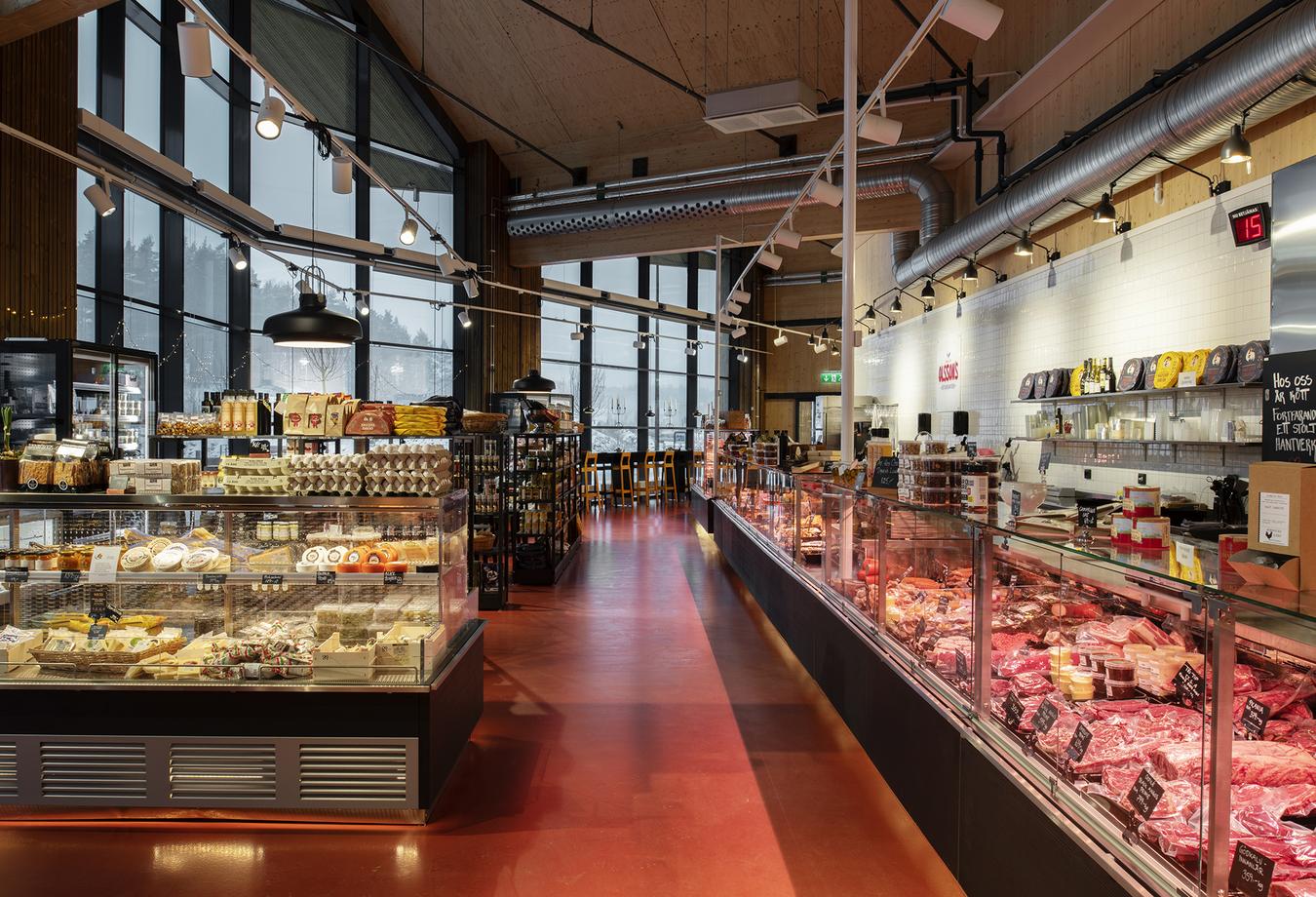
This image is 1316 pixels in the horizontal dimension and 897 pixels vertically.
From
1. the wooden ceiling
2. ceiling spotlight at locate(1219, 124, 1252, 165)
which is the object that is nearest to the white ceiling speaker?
ceiling spotlight at locate(1219, 124, 1252, 165)

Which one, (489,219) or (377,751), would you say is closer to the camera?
(377,751)

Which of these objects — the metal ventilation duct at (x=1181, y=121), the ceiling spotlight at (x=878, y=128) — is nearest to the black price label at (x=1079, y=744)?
the ceiling spotlight at (x=878, y=128)

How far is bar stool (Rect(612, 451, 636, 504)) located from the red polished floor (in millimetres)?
11438

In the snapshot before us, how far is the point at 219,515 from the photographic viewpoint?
3816 mm

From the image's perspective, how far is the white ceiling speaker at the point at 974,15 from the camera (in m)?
4.04

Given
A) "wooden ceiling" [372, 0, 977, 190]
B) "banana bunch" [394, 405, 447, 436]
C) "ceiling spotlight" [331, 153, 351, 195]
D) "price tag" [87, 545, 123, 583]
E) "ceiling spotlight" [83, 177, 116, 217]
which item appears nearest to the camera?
"price tag" [87, 545, 123, 583]

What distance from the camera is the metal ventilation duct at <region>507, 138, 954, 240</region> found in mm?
10438

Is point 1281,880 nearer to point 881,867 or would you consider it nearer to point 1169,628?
point 1169,628

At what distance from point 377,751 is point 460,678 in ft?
1.84

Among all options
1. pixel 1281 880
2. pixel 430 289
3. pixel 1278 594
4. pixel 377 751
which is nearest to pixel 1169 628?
pixel 1278 594

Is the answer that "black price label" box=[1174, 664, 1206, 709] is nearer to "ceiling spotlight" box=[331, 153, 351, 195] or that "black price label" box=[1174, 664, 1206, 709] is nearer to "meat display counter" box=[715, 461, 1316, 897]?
"meat display counter" box=[715, 461, 1316, 897]

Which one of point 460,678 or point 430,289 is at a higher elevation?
point 430,289

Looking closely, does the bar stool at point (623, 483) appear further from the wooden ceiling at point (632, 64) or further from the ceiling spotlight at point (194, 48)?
the ceiling spotlight at point (194, 48)

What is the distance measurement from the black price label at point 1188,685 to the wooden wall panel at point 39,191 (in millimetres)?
7399
